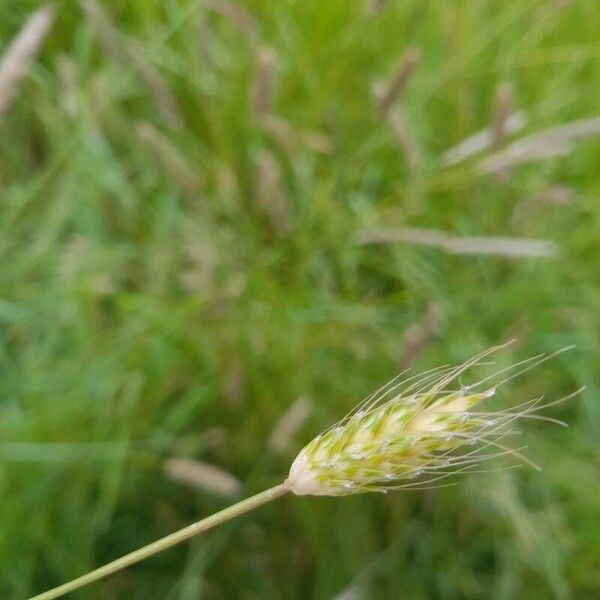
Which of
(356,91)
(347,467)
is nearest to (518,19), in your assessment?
(356,91)

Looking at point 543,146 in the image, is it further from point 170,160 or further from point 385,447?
point 385,447

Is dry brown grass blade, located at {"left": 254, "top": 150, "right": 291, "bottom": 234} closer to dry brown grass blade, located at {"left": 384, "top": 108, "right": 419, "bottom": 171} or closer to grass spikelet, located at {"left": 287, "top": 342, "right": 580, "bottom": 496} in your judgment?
dry brown grass blade, located at {"left": 384, "top": 108, "right": 419, "bottom": 171}

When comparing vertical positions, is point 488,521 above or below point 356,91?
below

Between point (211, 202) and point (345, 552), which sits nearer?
point (345, 552)

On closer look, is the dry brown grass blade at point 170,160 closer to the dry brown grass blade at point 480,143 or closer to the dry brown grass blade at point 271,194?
the dry brown grass blade at point 271,194

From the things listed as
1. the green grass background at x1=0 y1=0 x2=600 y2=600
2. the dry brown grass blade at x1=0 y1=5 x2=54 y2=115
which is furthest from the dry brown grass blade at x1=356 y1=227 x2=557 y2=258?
the dry brown grass blade at x1=0 y1=5 x2=54 y2=115

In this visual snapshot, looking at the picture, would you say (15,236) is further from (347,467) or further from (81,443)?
(347,467)

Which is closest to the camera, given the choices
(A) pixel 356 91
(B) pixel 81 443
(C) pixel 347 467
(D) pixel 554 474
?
(C) pixel 347 467

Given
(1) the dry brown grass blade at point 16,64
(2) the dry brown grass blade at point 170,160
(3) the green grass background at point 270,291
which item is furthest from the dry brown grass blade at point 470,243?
(1) the dry brown grass blade at point 16,64

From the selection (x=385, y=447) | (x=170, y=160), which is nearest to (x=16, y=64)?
(x=170, y=160)
